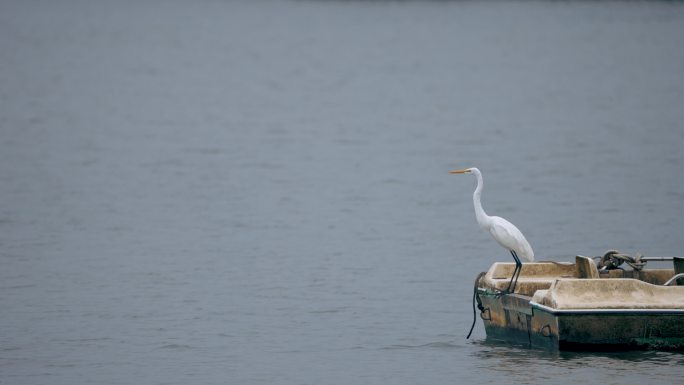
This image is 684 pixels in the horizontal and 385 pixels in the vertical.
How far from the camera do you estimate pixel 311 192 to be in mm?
40500

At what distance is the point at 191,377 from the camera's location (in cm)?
1695

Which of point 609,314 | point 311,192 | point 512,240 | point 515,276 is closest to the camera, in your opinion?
point 609,314

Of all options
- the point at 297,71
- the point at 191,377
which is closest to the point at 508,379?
the point at 191,377

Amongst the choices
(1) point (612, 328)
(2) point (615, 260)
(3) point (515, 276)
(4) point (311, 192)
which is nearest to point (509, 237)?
(3) point (515, 276)

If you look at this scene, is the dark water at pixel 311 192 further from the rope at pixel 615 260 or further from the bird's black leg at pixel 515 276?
the rope at pixel 615 260

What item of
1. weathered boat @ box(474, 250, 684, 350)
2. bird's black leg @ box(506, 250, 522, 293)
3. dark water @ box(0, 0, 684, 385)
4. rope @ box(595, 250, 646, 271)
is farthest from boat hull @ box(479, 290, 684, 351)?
rope @ box(595, 250, 646, 271)

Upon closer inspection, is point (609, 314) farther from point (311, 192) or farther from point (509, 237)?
point (311, 192)

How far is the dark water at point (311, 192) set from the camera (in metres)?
18.6

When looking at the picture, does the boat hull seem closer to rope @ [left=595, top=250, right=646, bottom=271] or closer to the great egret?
the great egret

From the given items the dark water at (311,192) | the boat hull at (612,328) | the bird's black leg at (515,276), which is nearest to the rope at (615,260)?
the bird's black leg at (515,276)

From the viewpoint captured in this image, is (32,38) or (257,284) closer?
(257,284)

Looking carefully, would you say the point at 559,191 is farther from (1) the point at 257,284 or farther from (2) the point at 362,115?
(2) the point at 362,115

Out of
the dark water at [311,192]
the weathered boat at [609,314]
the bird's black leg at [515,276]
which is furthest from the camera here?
the dark water at [311,192]

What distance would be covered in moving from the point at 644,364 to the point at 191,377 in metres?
5.44
